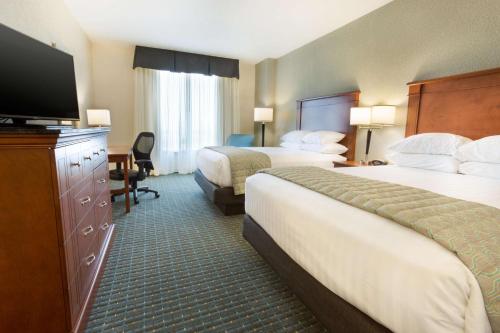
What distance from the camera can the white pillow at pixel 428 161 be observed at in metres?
2.13

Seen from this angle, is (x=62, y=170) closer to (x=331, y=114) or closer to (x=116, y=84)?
(x=331, y=114)

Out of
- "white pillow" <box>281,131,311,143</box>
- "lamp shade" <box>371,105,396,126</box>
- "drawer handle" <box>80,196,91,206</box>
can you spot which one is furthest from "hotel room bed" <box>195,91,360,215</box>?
"drawer handle" <box>80,196,91,206</box>

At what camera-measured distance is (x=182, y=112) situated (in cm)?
537

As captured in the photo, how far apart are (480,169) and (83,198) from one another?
2.79 m

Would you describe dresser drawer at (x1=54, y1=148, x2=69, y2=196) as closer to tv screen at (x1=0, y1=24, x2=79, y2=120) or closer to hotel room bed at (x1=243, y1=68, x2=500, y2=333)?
tv screen at (x1=0, y1=24, x2=79, y2=120)

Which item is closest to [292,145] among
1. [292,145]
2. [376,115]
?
[292,145]

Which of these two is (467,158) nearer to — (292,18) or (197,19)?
(292,18)

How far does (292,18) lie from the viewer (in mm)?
3514

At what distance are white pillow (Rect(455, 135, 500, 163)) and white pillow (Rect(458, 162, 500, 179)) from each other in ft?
0.11

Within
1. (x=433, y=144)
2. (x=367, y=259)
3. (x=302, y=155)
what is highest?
(x=433, y=144)

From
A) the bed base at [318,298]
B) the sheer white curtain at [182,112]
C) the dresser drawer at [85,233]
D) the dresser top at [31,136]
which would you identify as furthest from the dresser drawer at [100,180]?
the sheer white curtain at [182,112]

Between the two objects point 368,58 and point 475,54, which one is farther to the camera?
point 368,58

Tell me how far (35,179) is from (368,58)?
367 centimetres

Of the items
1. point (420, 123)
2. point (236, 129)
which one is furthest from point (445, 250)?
point (236, 129)
